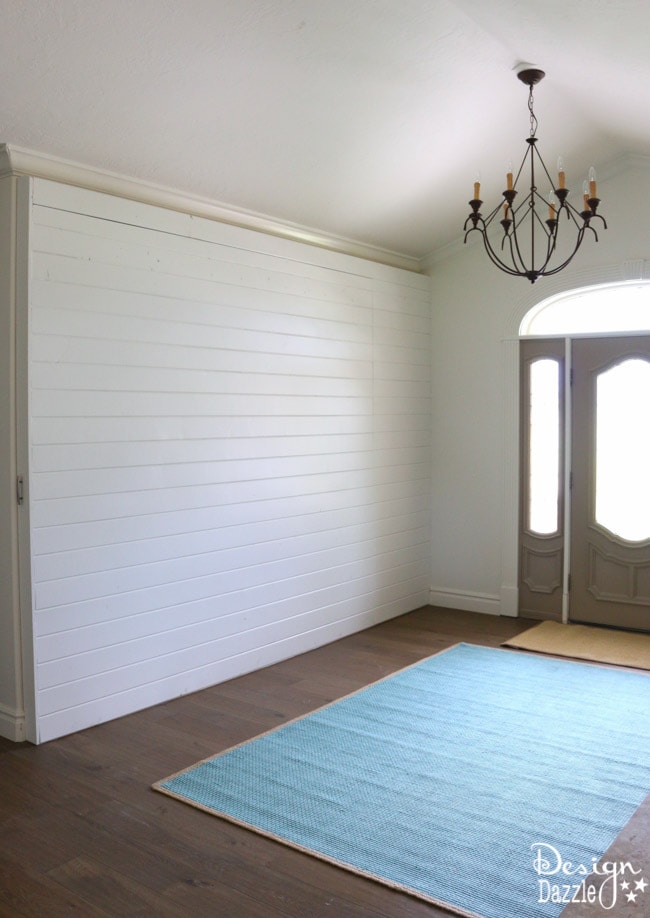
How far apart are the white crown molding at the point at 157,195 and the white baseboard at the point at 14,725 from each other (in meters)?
2.45

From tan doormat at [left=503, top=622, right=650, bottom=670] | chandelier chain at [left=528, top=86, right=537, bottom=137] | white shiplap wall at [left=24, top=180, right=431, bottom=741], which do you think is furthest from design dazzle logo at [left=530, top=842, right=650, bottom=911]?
chandelier chain at [left=528, top=86, right=537, bottom=137]

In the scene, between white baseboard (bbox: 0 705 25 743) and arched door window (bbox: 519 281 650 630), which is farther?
arched door window (bbox: 519 281 650 630)

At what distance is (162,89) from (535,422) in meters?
3.57

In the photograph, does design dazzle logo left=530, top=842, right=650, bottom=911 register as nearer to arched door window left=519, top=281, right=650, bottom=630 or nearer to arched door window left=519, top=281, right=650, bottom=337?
arched door window left=519, top=281, right=650, bottom=630

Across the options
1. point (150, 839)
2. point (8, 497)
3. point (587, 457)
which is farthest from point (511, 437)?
point (150, 839)

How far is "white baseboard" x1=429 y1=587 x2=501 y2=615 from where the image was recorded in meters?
6.22

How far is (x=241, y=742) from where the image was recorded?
3.76 metres

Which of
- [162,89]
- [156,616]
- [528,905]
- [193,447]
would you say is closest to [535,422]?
[193,447]

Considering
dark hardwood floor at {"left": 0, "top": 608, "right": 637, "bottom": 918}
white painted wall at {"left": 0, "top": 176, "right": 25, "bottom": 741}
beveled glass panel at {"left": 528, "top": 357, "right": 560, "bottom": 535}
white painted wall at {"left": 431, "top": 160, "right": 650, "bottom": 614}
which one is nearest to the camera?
dark hardwood floor at {"left": 0, "top": 608, "right": 637, "bottom": 918}

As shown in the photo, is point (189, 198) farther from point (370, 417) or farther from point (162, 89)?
point (370, 417)

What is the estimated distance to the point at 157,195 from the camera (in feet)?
14.1

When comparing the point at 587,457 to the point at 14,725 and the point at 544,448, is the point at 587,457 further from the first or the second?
the point at 14,725

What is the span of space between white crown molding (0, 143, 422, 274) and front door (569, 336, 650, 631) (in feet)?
5.94

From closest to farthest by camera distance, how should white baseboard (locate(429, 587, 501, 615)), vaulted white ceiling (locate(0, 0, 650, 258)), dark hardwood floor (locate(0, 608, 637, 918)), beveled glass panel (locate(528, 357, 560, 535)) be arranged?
dark hardwood floor (locate(0, 608, 637, 918))
vaulted white ceiling (locate(0, 0, 650, 258))
beveled glass panel (locate(528, 357, 560, 535))
white baseboard (locate(429, 587, 501, 615))
